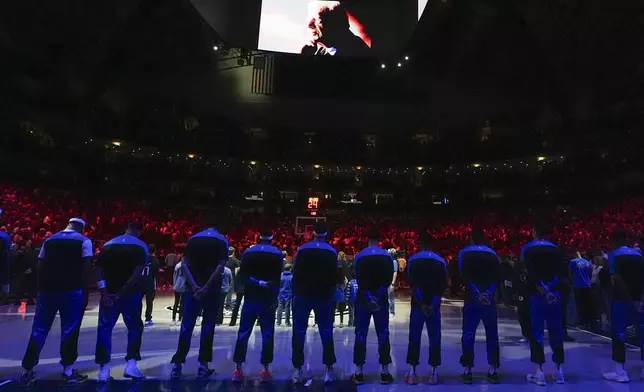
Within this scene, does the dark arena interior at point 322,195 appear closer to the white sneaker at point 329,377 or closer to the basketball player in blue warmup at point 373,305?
the basketball player in blue warmup at point 373,305

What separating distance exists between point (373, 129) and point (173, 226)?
43.3 feet

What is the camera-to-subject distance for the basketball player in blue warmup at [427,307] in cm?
529

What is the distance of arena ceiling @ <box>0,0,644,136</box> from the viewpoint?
14.9 metres

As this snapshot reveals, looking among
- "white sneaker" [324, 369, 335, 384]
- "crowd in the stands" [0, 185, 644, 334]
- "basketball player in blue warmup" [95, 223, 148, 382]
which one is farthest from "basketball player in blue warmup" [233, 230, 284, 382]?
"crowd in the stands" [0, 185, 644, 334]

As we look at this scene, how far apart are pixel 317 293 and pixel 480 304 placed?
6.93ft

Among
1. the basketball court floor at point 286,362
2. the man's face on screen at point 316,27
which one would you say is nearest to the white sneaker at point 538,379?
the basketball court floor at point 286,362

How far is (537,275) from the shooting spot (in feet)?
17.8

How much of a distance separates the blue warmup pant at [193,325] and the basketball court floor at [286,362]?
308 millimetres

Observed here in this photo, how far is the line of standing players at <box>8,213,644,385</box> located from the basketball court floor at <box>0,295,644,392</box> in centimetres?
20

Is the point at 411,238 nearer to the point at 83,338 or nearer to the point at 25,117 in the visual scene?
the point at 83,338

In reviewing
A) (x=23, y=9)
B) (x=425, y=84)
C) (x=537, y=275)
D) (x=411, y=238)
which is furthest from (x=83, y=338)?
(x=425, y=84)

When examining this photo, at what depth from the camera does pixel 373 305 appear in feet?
17.1

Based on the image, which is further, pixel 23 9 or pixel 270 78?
pixel 270 78

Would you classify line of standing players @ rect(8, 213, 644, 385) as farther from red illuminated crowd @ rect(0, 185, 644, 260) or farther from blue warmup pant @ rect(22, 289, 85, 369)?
red illuminated crowd @ rect(0, 185, 644, 260)
